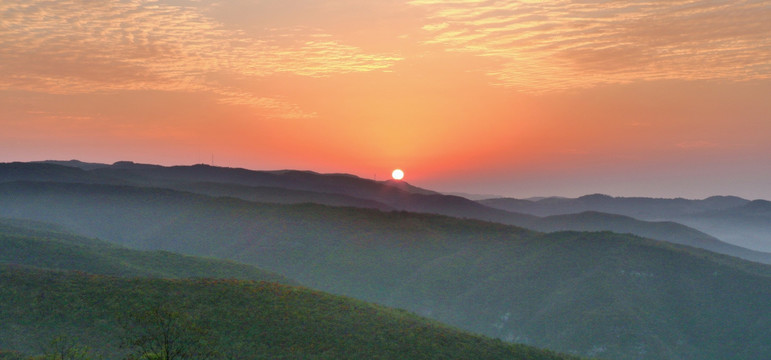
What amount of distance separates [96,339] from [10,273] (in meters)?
27.3

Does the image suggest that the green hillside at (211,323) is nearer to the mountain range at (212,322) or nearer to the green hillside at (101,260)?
the mountain range at (212,322)

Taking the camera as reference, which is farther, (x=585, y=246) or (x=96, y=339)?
(x=585, y=246)

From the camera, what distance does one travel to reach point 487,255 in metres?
185

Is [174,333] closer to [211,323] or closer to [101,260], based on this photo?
[211,323]

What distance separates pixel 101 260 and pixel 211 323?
185 feet

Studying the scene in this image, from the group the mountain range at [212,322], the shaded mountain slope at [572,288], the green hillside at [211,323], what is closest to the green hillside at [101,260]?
the mountain range at [212,322]

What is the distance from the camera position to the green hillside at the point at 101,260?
349ft

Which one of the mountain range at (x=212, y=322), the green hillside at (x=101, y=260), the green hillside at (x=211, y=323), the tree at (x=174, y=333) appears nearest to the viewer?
the tree at (x=174, y=333)

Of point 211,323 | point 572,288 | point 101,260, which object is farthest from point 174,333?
point 572,288

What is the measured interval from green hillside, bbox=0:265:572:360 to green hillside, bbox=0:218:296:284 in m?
25.4

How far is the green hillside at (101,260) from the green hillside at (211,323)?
25.4 m

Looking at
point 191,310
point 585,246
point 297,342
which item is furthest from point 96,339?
point 585,246

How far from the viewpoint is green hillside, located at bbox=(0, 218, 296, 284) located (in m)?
106

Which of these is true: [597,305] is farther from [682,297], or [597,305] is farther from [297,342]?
[297,342]
